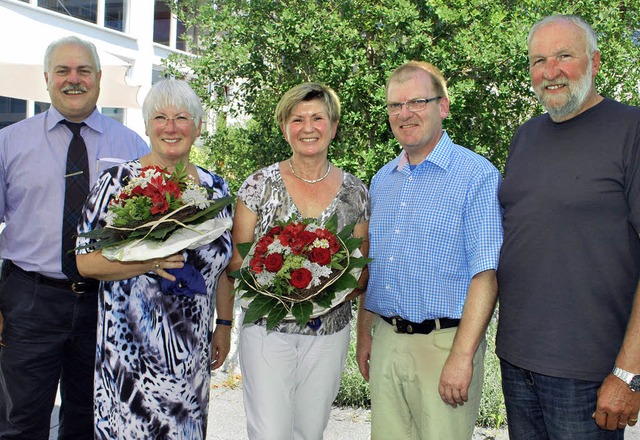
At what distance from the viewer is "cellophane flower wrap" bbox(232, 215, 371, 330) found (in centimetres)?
310

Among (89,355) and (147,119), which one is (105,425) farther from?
(147,119)

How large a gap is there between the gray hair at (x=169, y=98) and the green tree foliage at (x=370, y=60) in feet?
12.1

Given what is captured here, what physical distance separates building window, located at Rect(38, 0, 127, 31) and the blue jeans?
18381 millimetres

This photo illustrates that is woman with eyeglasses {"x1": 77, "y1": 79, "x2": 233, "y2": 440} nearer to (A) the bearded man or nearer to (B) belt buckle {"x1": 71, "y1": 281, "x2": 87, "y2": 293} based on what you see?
(B) belt buckle {"x1": 71, "y1": 281, "x2": 87, "y2": 293}

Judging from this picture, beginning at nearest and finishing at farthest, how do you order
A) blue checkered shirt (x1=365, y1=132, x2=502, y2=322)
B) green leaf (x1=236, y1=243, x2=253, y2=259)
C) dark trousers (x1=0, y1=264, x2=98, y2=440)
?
blue checkered shirt (x1=365, y1=132, x2=502, y2=322) < green leaf (x1=236, y1=243, x2=253, y2=259) < dark trousers (x1=0, y1=264, x2=98, y2=440)

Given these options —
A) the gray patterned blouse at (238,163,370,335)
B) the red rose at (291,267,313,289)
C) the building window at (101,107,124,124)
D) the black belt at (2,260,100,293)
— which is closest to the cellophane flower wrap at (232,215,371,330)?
the red rose at (291,267,313,289)

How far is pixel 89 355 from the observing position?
3900 millimetres

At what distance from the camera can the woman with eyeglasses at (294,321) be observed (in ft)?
11.5

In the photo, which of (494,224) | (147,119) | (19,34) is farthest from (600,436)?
(19,34)

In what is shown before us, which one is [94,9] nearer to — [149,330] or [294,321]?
[149,330]

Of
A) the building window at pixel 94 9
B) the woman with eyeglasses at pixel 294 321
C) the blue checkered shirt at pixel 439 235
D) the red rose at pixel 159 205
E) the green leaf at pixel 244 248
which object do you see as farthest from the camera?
the building window at pixel 94 9

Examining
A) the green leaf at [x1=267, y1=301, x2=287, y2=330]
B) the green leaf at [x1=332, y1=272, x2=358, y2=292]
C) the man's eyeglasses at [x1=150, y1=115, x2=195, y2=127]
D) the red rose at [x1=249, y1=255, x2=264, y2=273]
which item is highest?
the man's eyeglasses at [x1=150, y1=115, x2=195, y2=127]

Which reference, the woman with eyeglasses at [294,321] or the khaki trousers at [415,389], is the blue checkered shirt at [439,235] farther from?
the woman with eyeglasses at [294,321]

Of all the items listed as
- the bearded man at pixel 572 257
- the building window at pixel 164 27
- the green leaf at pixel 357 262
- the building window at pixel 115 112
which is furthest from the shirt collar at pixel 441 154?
the building window at pixel 164 27
